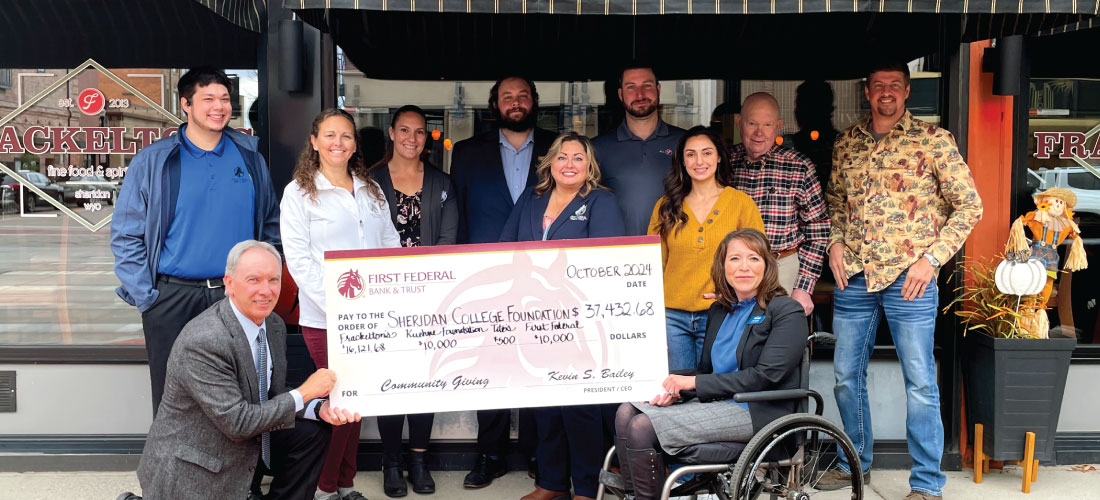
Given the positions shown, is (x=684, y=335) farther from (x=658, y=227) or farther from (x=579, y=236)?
(x=579, y=236)

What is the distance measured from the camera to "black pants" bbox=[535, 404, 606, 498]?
4094mm

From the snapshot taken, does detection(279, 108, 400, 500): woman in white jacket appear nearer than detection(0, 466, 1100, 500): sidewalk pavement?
Yes

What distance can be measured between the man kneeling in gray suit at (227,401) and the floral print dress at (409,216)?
1135mm

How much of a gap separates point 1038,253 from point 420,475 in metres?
3.40

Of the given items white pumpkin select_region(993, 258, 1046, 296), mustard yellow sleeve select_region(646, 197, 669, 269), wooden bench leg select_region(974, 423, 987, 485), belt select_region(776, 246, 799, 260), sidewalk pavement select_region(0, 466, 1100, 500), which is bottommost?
sidewalk pavement select_region(0, 466, 1100, 500)

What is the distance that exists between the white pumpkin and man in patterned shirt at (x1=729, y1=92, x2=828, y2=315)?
3.06 ft

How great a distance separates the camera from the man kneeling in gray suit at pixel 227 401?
3129 millimetres

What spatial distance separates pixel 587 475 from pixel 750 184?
164 centimetres

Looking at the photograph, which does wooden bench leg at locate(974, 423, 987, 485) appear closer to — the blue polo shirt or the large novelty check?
the large novelty check

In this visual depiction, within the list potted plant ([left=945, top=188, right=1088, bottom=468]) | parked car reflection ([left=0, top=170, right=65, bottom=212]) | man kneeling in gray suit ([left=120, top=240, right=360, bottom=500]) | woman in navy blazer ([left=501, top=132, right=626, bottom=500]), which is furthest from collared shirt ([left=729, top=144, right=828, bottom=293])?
parked car reflection ([left=0, top=170, right=65, bottom=212])

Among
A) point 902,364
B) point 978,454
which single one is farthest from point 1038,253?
point 978,454

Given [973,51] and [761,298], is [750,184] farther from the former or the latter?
[973,51]

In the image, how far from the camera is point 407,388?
3.59 metres

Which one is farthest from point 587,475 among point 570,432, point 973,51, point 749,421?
point 973,51
